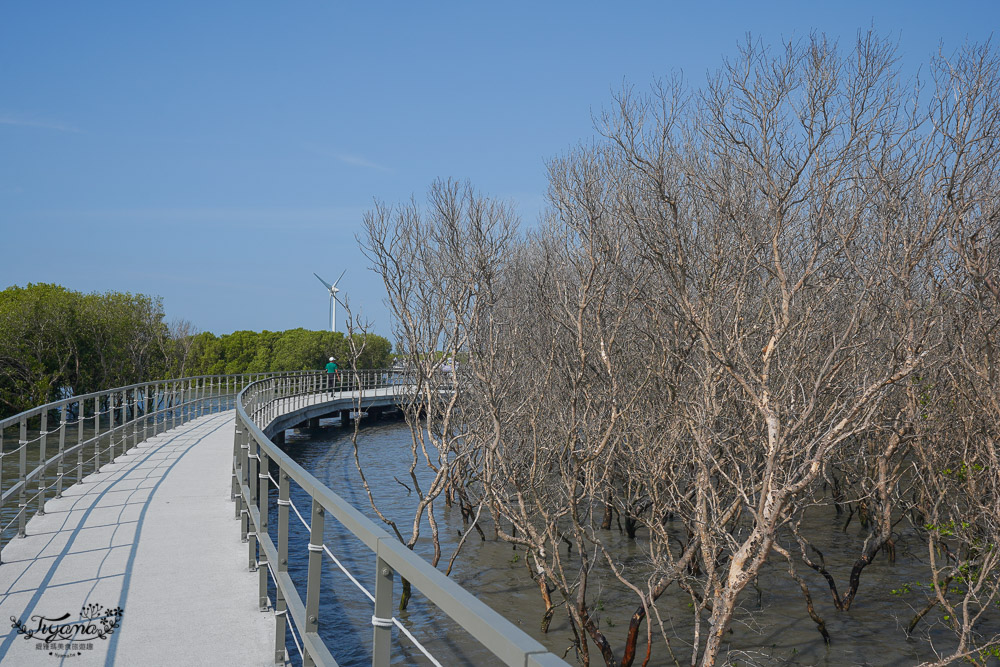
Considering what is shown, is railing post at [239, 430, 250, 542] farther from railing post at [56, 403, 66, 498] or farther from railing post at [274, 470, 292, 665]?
railing post at [56, 403, 66, 498]

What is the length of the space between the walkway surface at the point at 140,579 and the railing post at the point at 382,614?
7.89 feet

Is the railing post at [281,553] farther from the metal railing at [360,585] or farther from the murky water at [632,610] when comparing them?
the murky water at [632,610]

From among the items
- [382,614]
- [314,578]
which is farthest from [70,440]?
[382,614]

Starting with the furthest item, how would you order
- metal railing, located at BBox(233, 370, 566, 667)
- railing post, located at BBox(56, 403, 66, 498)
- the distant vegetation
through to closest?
the distant vegetation < railing post, located at BBox(56, 403, 66, 498) < metal railing, located at BBox(233, 370, 566, 667)

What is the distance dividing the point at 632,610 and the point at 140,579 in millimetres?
7901

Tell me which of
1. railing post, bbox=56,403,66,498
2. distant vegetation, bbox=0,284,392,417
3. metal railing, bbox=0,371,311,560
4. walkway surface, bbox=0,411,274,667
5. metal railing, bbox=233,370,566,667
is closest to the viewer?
metal railing, bbox=233,370,566,667

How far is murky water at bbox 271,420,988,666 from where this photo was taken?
1011cm

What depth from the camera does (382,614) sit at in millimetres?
2168

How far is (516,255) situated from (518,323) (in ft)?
18.4

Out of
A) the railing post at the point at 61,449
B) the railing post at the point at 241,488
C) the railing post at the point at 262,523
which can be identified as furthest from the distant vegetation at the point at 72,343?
the railing post at the point at 262,523

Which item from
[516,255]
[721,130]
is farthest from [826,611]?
[516,255]

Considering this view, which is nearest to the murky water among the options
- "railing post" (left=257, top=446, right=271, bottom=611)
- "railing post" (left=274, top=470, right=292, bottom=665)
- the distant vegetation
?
"railing post" (left=257, top=446, right=271, bottom=611)

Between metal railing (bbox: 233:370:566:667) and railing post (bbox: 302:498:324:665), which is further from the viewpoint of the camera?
railing post (bbox: 302:498:324:665)

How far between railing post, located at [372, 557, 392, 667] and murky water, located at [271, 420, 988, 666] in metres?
7.32
